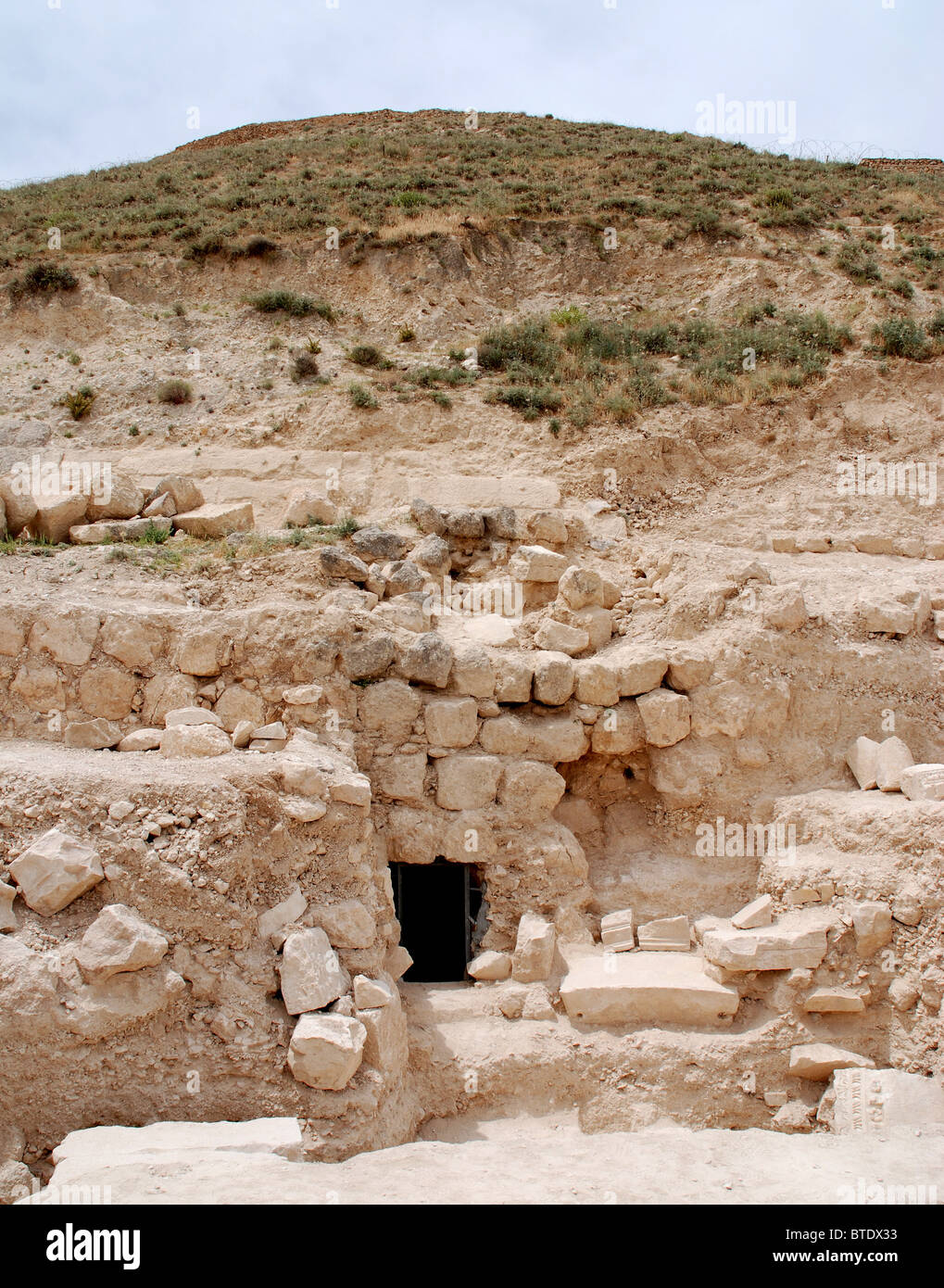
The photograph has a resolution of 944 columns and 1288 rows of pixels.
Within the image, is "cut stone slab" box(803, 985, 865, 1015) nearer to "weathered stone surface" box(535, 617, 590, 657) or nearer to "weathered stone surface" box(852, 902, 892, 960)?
"weathered stone surface" box(852, 902, 892, 960)

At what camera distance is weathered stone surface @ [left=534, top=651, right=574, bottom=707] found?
288 inches

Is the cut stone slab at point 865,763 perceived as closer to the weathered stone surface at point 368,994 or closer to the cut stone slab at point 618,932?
the cut stone slab at point 618,932

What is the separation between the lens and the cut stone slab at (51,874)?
5.00 meters

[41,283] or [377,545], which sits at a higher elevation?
[41,283]

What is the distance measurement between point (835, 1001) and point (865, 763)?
1.94 m

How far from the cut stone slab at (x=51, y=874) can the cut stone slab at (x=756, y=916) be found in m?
4.36

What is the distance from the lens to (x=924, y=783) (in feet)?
21.7

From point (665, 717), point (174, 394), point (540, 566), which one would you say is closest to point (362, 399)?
point (174, 394)

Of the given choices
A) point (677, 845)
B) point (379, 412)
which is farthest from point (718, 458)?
point (677, 845)

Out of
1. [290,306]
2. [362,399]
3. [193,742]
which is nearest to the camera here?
[193,742]

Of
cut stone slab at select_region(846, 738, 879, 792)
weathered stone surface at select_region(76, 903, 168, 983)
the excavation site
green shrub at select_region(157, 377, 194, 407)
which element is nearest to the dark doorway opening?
the excavation site

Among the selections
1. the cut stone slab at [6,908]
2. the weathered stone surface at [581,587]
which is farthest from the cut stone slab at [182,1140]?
the weathered stone surface at [581,587]

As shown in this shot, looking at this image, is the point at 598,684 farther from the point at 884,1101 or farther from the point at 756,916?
the point at 884,1101

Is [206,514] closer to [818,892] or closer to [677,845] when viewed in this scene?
[677,845]
